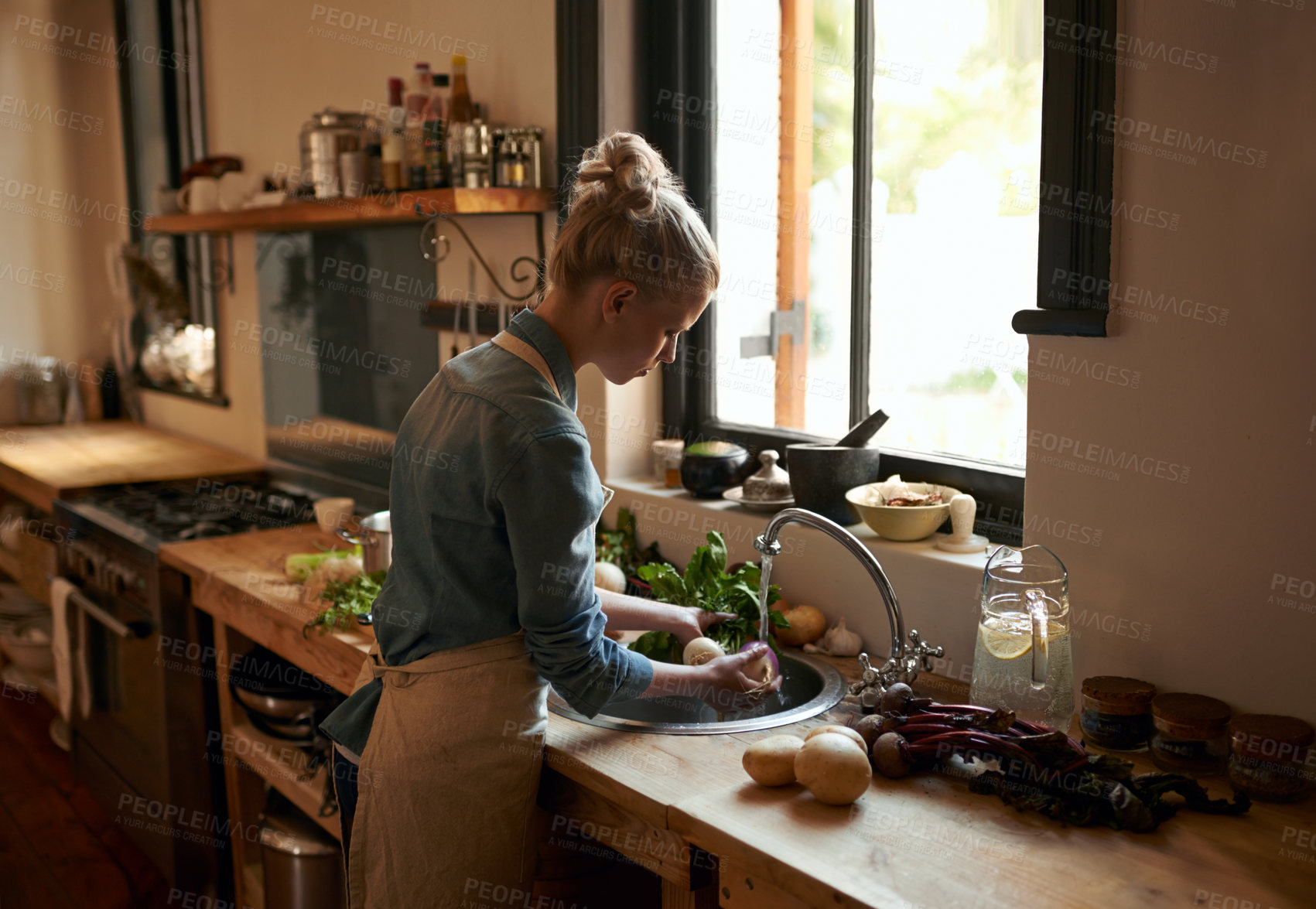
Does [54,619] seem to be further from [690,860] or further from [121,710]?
[690,860]

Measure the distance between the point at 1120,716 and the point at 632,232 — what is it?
88 cm

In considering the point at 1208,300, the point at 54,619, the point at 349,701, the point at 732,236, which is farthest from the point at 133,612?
the point at 1208,300

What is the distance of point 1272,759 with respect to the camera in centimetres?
126

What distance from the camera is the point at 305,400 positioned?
131 inches

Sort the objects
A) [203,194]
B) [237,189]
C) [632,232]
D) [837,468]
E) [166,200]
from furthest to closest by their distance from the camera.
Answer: [166,200], [203,194], [237,189], [837,468], [632,232]

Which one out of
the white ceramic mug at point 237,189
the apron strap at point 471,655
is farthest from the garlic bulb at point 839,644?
the white ceramic mug at point 237,189

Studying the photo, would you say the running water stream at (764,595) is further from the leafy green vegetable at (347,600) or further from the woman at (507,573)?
the leafy green vegetable at (347,600)

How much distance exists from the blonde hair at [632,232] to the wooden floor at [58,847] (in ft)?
7.48

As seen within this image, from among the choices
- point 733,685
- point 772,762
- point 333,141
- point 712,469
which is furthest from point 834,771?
point 333,141

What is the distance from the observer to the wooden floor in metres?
2.76

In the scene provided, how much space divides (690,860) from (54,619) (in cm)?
252

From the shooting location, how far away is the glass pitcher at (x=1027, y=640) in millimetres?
1454

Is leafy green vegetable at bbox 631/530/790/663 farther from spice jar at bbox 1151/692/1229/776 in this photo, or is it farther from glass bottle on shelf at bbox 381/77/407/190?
glass bottle on shelf at bbox 381/77/407/190

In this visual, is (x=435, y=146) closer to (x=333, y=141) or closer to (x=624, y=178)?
(x=333, y=141)
